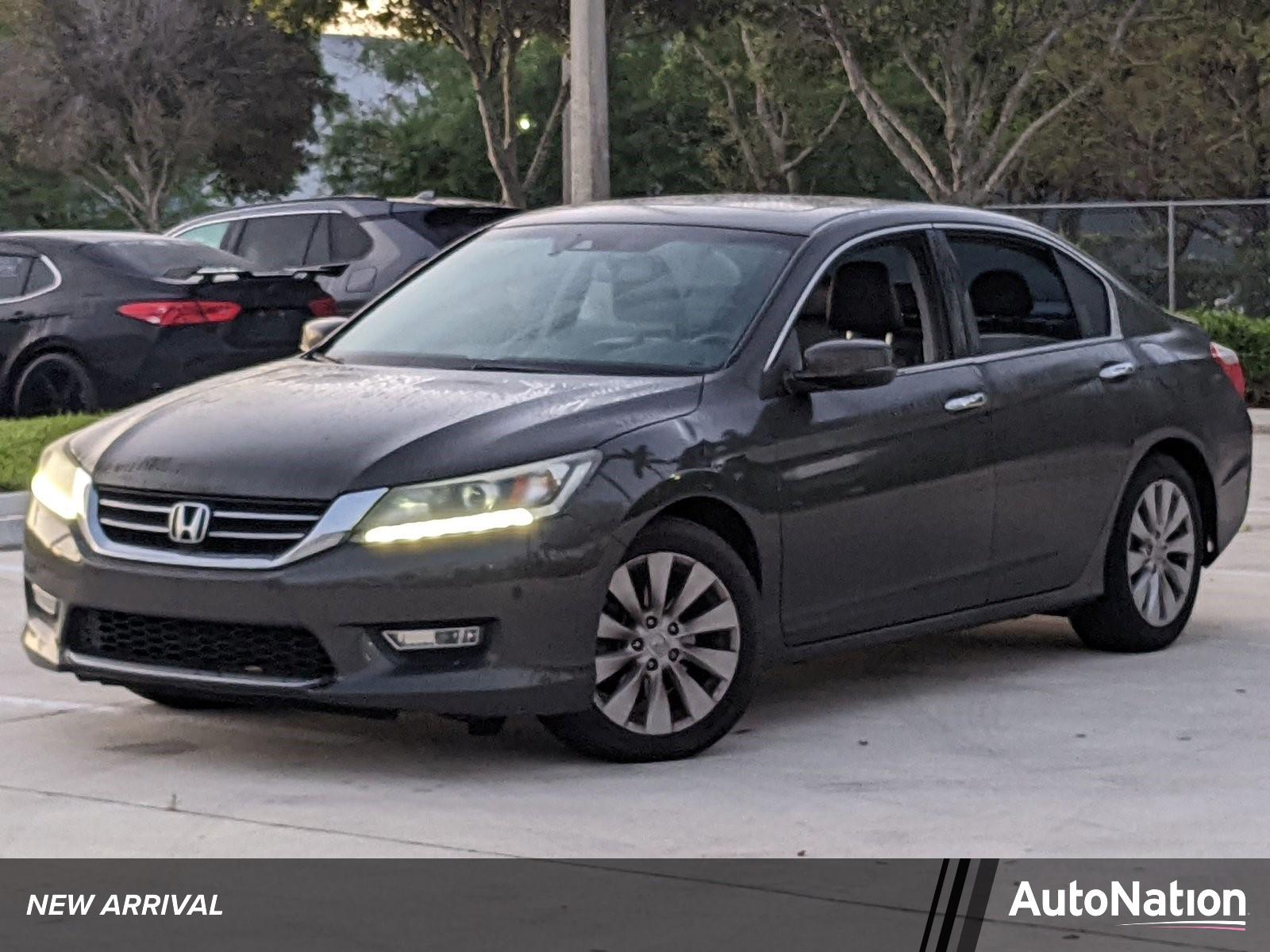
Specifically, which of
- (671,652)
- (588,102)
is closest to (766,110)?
(588,102)

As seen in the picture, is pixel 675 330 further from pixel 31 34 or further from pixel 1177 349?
pixel 31 34

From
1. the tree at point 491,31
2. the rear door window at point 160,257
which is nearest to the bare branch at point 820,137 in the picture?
the tree at point 491,31

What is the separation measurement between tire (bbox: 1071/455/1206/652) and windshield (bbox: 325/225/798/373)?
6.02ft

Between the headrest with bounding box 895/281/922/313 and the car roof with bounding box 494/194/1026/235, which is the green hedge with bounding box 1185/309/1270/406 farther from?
the headrest with bounding box 895/281/922/313

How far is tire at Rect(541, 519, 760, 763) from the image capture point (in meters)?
7.45

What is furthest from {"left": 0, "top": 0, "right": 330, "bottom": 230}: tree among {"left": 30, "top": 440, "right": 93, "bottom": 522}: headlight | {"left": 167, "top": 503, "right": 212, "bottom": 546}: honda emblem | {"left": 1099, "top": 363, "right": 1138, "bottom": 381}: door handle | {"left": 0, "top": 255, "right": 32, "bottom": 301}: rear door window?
{"left": 167, "top": 503, "right": 212, "bottom": 546}: honda emblem

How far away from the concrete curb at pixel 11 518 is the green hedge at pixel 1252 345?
43.1ft

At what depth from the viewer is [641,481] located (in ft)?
24.4

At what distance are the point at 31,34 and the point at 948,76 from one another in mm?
19538

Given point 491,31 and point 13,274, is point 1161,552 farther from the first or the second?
point 491,31

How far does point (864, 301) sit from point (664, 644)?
170 cm

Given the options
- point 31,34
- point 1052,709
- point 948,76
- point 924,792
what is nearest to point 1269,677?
point 1052,709

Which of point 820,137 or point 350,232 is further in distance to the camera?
point 820,137

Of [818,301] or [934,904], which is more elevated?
[818,301]
